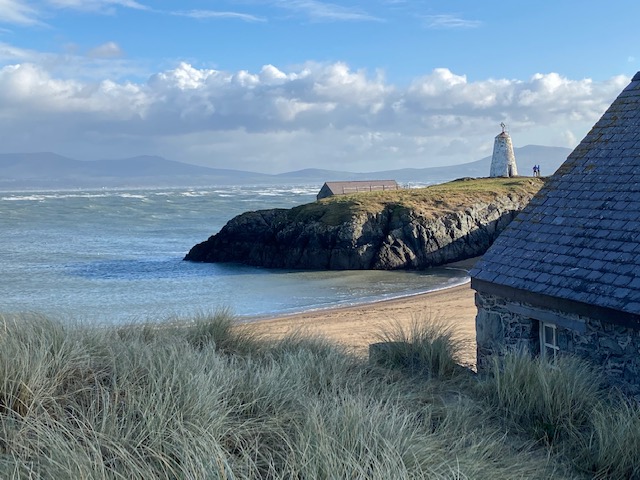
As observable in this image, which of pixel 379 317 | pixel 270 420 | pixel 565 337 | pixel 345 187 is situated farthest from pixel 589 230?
pixel 345 187

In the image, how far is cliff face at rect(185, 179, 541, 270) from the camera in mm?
31453

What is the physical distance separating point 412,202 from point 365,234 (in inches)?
190

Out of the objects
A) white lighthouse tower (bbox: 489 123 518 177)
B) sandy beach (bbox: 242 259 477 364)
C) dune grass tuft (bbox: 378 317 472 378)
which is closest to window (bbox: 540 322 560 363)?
dune grass tuft (bbox: 378 317 472 378)

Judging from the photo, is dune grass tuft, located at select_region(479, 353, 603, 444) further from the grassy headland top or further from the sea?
the grassy headland top

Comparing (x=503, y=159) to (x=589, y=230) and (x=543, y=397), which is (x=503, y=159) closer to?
(x=589, y=230)

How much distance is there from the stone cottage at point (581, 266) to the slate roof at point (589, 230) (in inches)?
0.6

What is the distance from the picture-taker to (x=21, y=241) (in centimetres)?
4475

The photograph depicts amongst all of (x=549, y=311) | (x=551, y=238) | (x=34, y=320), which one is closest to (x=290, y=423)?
(x=34, y=320)

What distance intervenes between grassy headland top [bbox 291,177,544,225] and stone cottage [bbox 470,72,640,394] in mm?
23683

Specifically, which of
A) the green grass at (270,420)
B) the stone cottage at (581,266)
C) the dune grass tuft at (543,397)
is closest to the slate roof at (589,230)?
the stone cottage at (581,266)

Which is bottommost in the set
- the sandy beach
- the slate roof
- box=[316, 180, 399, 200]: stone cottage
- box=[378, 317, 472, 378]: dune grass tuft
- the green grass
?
the sandy beach

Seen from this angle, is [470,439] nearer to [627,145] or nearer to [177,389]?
[177,389]

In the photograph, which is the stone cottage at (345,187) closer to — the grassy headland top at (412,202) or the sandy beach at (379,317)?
the grassy headland top at (412,202)

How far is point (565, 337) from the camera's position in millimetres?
7945
